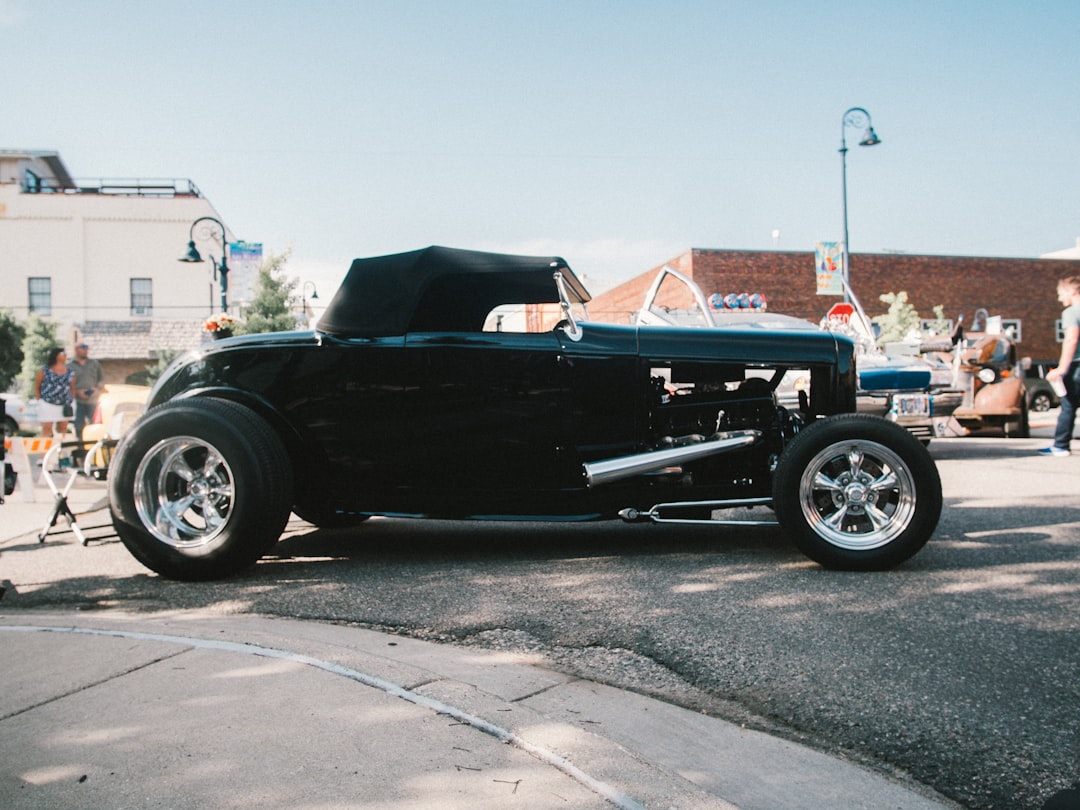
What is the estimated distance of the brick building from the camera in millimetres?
31953

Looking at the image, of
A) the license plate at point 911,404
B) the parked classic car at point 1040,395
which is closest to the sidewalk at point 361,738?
the license plate at point 911,404

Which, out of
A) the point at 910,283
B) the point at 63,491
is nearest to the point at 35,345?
the point at 63,491

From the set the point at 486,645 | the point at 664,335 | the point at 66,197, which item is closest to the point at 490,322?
the point at 664,335

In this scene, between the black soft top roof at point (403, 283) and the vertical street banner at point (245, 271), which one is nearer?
the black soft top roof at point (403, 283)

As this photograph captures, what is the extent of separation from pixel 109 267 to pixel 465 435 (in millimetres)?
37587

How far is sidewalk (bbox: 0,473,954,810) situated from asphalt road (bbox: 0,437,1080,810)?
0.23 meters

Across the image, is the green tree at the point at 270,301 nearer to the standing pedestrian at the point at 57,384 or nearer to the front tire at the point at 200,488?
the standing pedestrian at the point at 57,384

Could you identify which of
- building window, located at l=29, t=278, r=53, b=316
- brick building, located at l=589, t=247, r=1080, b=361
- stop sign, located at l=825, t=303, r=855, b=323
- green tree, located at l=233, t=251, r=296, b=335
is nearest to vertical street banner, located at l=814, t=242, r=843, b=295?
brick building, located at l=589, t=247, r=1080, b=361

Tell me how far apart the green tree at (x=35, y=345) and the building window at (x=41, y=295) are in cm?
446

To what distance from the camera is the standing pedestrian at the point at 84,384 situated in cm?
1205

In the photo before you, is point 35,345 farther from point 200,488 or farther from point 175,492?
point 200,488

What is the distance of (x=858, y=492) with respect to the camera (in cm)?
390

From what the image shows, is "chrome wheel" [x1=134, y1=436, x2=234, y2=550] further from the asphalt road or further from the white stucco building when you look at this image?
the white stucco building

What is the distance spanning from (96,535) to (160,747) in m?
3.81
